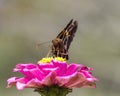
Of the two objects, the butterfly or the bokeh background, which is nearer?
the butterfly

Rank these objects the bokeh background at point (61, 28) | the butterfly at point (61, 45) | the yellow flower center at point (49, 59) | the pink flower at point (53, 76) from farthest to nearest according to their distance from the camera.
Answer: the bokeh background at point (61, 28), the butterfly at point (61, 45), the yellow flower center at point (49, 59), the pink flower at point (53, 76)

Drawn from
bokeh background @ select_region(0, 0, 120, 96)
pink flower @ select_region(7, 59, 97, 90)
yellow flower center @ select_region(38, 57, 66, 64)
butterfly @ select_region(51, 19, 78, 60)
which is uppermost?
bokeh background @ select_region(0, 0, 120, 96)

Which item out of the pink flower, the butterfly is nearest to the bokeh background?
the butterfly

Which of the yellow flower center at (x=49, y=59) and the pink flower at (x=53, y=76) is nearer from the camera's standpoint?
the pink flower at (x=53, y=76)

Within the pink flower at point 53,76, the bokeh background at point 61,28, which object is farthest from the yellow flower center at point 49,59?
the bokeh background at point 61,28

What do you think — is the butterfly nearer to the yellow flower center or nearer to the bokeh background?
the yellow flower center

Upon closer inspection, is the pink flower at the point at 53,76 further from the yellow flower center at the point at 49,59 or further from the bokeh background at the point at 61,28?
the bokeh background at the point at 61,28

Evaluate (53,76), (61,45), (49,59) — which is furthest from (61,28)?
(53,76)
